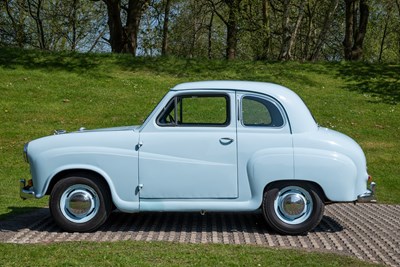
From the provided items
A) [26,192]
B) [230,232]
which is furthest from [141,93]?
[230,232]

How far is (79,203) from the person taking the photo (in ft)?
23.8

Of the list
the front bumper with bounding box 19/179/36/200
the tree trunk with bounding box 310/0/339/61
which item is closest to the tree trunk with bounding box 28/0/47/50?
the tree trunk with bounding box 310/0/339/61

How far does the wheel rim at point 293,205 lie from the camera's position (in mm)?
7191

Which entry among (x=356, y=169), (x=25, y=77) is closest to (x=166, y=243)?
(x=356, y=169)

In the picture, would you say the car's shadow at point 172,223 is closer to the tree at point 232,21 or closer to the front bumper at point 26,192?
the front bumper at point 26,192

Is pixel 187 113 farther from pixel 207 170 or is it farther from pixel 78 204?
pixel 78 204

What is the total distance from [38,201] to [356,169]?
542 centimetres

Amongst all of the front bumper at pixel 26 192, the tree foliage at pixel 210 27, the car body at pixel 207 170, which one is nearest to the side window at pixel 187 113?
the car body at pixel 207 170

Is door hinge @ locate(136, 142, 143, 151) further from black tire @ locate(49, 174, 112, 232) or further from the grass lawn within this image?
the grass lawn

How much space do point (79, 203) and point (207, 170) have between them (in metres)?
1.59

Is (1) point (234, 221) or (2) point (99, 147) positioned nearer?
(2) point (99, 147)

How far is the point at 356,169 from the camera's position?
7188 millimetres

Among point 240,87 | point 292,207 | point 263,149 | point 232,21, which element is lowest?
point 292,207

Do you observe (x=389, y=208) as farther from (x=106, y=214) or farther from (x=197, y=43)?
(x=197, y=43)
